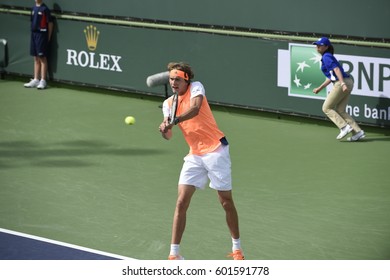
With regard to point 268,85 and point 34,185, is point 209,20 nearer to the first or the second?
point 268,85

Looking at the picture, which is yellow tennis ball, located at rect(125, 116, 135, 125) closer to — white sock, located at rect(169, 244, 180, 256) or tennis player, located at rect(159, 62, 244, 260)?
tennis player, located at rect(159, 62, 244, 260)

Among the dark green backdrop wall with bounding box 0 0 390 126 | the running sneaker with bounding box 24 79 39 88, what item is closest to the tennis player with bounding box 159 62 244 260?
the dark green backdrop wall with bounding box 0 0 390 126

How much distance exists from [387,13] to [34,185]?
6.35m

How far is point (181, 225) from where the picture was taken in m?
9.66

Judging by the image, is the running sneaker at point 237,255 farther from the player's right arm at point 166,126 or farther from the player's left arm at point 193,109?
the player's left arm at point 193,109

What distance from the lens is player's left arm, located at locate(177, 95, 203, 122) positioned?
31.0ft

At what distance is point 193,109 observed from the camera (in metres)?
9.48

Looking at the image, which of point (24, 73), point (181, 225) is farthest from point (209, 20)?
point (181, 225)

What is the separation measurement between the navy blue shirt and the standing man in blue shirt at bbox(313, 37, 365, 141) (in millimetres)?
6364

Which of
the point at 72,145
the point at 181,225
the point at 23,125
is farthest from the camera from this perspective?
the point at 23,125

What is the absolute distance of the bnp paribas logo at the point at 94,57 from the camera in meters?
19.0

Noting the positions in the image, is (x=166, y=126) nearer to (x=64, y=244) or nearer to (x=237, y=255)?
(x=237, y=255)

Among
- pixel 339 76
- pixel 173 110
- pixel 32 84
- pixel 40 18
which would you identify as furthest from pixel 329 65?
pixel 32 84

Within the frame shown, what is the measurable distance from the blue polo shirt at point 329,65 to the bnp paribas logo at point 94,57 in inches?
197
